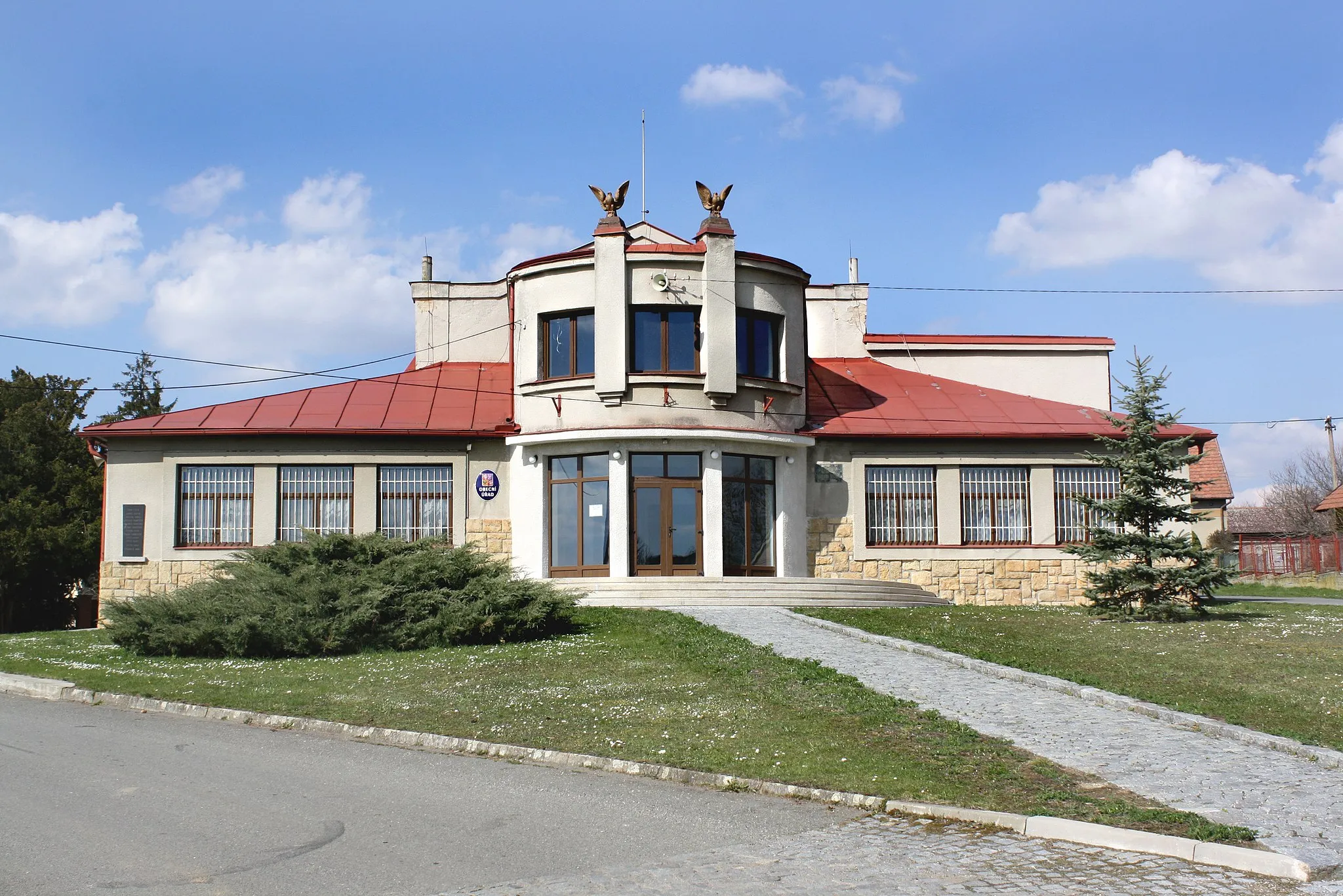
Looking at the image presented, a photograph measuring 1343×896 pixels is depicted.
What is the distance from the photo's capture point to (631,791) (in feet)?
28.6

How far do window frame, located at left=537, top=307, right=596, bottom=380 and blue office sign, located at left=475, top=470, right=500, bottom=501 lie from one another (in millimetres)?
2501

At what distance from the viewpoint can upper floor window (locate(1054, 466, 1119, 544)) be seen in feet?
86.1

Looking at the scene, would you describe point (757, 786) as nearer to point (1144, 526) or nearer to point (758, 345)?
point (1144, 526)

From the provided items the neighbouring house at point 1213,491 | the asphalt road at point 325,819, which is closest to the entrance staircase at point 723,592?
the asphalt road at point 325,819

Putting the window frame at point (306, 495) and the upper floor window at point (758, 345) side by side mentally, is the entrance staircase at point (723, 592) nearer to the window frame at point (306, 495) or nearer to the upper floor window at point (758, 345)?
the upper floor window at point (758, 345)

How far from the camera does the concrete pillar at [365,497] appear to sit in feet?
84.0

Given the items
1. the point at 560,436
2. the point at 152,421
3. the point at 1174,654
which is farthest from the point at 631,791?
the point at 152,421

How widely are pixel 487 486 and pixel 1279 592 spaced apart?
23.8m

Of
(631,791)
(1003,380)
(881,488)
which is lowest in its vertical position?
(631,791)

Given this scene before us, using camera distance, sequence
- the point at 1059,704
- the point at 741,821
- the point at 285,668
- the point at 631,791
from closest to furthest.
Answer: the point at 741,821 < the point at 631,791 < the point at 1059,704 < the point at 285,668

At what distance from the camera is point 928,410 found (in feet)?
89.5

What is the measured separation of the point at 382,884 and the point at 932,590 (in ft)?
68.0

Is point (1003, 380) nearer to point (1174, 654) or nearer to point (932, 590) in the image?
point (932, 590)

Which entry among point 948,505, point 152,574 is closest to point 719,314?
point 948,505
